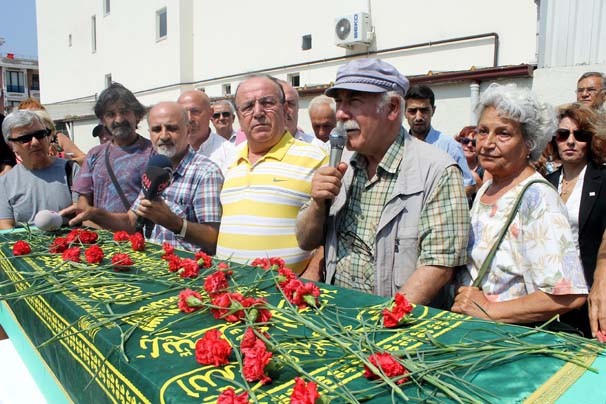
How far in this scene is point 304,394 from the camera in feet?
3.04

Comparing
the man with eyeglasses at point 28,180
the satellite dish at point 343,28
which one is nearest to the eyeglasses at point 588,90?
the man with eyeglasses at point 28,180

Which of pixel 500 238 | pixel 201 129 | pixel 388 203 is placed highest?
pixel 201 129

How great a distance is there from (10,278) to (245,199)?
1154 mm

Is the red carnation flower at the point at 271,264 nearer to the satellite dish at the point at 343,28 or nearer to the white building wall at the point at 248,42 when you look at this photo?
the white building wall at the point at 248,42

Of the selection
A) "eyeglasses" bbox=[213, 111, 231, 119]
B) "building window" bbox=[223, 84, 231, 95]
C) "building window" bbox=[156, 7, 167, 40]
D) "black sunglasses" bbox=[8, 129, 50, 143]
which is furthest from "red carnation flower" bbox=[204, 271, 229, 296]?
"building window" bbox=[156, 7, 167, 40]

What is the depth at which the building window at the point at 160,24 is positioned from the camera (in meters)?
17.4

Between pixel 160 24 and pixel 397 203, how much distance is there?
697 inches

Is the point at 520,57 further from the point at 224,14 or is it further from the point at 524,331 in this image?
the point at 224,14

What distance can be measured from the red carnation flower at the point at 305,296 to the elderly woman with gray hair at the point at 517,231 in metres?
0.61

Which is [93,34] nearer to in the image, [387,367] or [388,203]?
[388,203]

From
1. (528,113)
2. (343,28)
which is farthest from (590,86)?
(343,28)

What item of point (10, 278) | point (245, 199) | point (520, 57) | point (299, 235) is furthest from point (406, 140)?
point (520, 57)

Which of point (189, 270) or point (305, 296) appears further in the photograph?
point (189, 270)

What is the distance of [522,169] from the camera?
75.8 inches
